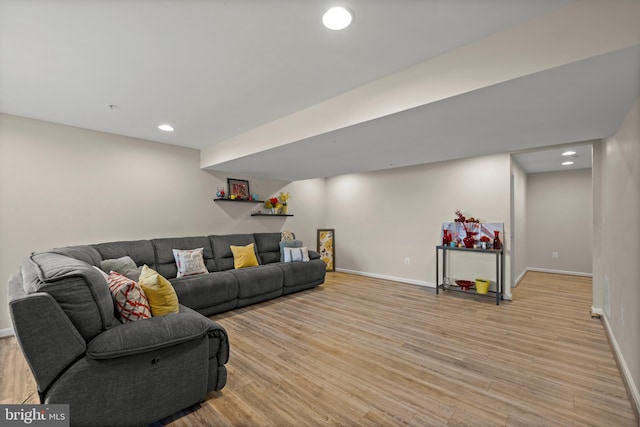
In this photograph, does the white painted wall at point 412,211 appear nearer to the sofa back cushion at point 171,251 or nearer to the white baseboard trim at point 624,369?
the white baseboard trim at point 624,369

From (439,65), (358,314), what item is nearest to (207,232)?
(358,314)

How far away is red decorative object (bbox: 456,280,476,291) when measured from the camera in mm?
4304

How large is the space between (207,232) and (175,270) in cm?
99

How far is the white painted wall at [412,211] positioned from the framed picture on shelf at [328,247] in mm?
145

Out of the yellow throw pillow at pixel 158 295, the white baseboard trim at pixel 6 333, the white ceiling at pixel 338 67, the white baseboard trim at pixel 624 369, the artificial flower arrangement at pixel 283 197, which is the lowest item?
the white baseboard trim at pixel 6 333

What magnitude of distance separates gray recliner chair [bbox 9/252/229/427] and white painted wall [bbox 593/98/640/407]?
2.94 metres

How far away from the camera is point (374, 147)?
338 cm

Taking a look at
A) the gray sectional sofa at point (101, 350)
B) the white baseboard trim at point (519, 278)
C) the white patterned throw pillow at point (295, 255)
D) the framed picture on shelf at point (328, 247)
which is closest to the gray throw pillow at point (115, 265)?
the gray sectional sofa at point (101, 350)

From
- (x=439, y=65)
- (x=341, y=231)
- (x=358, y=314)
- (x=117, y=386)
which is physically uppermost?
(x=439, y=65)

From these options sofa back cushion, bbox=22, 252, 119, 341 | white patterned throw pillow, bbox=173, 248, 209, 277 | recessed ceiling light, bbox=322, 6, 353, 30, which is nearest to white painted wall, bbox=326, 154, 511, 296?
white patterned throw pillow, bbox=173, 248, 209, 277

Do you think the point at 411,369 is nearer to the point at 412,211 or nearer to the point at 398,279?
the point at 398,279

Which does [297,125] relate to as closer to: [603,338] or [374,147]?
[374,147]

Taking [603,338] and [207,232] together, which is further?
[207,232]

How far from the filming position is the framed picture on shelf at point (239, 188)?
16.5 ft
